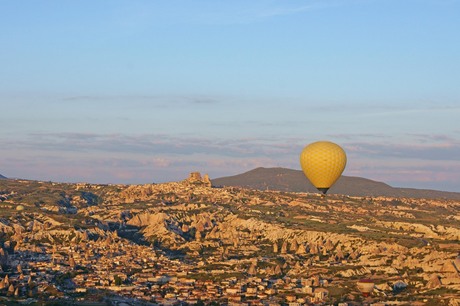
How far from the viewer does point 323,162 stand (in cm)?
13638

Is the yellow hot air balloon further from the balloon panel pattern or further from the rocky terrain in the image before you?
the rocky terrain

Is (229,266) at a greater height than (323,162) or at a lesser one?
lesser

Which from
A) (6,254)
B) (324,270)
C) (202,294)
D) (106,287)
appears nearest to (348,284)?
(324,270)

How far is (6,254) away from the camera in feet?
538

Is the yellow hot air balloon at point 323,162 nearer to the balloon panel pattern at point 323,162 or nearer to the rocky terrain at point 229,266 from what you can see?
the balloon panel pattern at point 323,162

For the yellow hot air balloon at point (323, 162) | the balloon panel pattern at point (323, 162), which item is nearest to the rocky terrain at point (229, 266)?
the yellow hot air balloon at point (323, 162)

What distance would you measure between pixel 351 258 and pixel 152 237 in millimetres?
48637

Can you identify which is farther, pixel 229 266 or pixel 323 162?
pixel 229 266

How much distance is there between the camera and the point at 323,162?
136 metres

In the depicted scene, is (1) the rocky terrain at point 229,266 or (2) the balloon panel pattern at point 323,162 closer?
(1) the rocky terrain at point 229,266

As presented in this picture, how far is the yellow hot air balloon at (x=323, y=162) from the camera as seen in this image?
13688cm

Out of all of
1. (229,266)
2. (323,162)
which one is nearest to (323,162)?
(323,162)

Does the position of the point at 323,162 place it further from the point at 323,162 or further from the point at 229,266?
the point at 229,266

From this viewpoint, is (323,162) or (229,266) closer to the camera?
(323,162)
